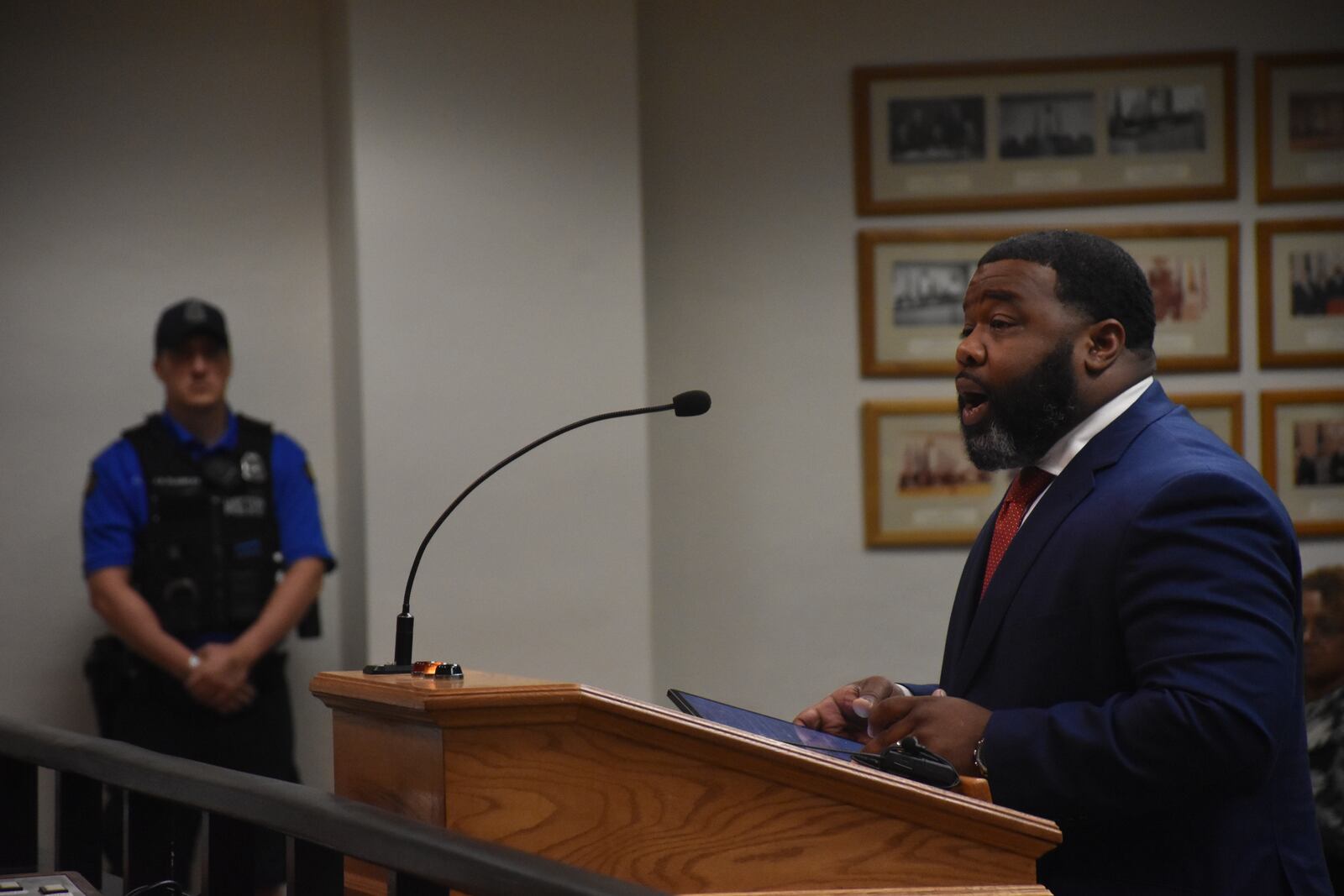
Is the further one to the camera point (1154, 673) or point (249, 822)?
point (1154, 673)

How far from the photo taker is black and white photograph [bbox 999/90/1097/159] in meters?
4.57

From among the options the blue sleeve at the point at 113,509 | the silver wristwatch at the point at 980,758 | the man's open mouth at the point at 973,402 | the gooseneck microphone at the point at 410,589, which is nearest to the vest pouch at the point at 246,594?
the blue sleeve at the point at 113,509

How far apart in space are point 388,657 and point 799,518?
4.54 ft

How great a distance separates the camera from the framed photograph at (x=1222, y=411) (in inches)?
180

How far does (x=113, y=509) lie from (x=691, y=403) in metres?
2.41

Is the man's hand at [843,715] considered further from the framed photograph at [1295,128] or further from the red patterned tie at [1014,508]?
the framed photograph at [1295,128]

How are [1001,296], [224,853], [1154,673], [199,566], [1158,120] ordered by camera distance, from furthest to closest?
1. [1158,120]
2. [199,566]
3. [1001,296]
4. [1154,673]
5. [224,853]

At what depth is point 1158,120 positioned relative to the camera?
456 cm

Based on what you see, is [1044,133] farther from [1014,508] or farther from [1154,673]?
[1154,673]

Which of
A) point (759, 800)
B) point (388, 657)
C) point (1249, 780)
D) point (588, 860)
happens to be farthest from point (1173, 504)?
point (388, 657)

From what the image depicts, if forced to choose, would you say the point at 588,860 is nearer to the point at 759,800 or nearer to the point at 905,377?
the point at 759,800

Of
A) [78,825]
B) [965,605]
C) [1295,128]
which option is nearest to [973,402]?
[965,605]

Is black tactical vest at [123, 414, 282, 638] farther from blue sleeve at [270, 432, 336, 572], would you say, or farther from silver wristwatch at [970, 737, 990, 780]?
silver wristwatch at [970, 737, 990, 780]

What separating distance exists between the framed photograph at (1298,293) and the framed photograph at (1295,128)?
11 cm
